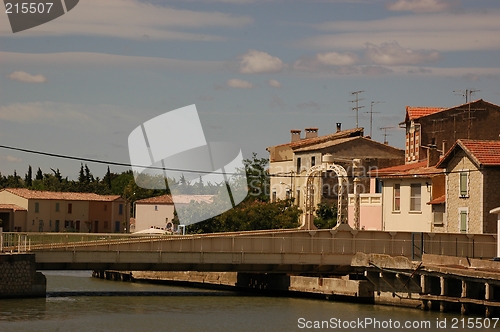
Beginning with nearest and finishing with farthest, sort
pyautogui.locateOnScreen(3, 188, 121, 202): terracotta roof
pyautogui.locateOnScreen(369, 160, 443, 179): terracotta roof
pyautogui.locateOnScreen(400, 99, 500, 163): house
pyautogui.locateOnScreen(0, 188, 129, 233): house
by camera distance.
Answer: pyautogui.locateOnScreen(369, 160, 443, 179): terracotta roof < pyautogui.locateOnScreen(400, 99, 500, 163): house < pyautogui.locateOnScreen(0, 188, 129, 233): house < pyautogui.locateOnScreen(3, 188, 121, 202): terracotta roof

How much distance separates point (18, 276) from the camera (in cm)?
4775

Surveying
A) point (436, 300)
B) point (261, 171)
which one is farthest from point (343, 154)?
point (436, 300)

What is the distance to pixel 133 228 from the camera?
123 metres

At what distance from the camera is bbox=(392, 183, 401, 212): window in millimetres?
62594

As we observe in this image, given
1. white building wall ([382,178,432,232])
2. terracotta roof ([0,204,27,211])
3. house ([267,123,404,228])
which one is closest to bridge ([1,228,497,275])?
white building wall ([382,178,432,232])

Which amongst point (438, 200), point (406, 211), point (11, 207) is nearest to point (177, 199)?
point (11, 207)

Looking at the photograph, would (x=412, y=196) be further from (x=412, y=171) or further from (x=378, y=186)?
(x=378, y=186)

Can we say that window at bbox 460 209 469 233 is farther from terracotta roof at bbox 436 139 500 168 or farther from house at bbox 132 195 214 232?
house at bbox 132 195 214 232

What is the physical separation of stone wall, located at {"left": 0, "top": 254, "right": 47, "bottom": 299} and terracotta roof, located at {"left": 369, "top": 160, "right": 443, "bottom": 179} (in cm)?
2346

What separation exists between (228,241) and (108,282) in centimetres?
1658

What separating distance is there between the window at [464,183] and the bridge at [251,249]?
3.54 m

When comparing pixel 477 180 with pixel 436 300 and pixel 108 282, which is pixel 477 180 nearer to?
pixel 436 300

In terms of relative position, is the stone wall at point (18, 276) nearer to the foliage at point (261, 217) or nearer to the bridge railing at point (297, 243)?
the bridge railing at point (297, 243)

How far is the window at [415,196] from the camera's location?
61.0m
